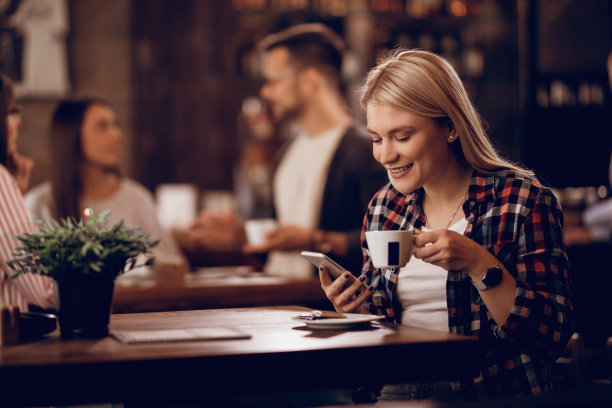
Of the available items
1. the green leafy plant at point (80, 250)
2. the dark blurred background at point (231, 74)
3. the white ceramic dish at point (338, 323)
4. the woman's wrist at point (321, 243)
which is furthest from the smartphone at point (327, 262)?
the dark blurred background at point (231, 74)

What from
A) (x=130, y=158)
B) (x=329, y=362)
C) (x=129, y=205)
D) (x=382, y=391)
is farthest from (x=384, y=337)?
(x=130, y=158)

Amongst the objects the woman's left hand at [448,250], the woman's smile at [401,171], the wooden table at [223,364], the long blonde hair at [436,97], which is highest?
the long blonde hair at [436,97]

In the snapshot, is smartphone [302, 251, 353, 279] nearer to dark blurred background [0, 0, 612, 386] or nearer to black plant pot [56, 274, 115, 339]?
black plant pot [56, 274, 115, 339]

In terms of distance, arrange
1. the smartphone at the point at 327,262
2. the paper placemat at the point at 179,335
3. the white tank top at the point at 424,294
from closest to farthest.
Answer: the paper placemat at the point at 179,335 < the smartphone at the point at 327,262 < the white tank top at the point at 424,294

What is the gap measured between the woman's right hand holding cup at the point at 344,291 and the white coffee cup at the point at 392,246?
0.68 ft

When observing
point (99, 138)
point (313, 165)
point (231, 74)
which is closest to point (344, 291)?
point (313, 165)

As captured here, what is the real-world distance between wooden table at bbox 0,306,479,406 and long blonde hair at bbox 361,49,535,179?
0.58 metres

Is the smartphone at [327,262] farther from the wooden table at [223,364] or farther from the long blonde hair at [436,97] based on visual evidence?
the long blonde hair at [436,97]

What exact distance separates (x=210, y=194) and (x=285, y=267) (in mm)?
2471

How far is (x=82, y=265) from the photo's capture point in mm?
1659

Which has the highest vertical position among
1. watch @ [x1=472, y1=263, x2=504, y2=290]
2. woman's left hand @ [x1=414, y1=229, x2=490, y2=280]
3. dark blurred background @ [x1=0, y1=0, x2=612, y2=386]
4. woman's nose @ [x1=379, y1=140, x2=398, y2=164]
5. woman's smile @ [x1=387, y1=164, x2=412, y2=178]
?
dark blurred background @ [x1=0, y1=0, x2=612, y2=386]

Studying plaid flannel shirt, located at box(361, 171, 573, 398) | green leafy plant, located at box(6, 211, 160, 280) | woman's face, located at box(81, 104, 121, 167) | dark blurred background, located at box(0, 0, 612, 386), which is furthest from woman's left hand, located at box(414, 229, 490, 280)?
dark blurred background, located at box(0, 0, 612, 386)

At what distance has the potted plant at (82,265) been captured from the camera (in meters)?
1.66

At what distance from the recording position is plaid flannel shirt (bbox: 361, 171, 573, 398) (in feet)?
5.84
